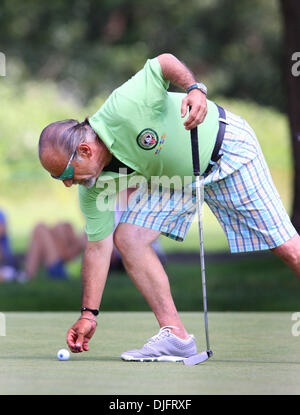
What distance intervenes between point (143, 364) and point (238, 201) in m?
0.93

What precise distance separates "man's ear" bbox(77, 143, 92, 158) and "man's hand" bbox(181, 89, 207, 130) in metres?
0.47

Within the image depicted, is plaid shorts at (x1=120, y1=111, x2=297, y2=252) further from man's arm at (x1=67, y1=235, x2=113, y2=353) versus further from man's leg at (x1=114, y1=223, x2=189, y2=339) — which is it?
man's arm at (x1=67, y1=235, x2=113, y2=353)

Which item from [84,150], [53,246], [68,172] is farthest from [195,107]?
[53,246]

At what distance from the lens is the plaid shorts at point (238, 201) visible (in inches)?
178

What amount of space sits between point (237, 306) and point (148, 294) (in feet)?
17.8

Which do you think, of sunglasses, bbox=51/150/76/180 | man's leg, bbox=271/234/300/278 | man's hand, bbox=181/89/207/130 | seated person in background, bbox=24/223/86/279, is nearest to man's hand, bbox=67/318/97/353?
sunglasses, bbox=51/150/76/180

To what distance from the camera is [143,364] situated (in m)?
4.36

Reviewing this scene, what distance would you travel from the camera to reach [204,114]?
4.22m

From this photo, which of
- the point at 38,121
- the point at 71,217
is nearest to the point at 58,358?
the point at 71,217

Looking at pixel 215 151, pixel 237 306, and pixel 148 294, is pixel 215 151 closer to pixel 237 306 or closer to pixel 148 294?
pixel 148 294

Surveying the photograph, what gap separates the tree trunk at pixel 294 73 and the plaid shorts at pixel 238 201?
555cm

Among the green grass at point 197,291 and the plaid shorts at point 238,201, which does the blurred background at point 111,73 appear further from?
the plaid shorts at point 238,201

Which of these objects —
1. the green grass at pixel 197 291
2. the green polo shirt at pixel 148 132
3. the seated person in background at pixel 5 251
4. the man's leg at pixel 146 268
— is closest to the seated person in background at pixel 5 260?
the seated person in background at pixel 5 251
